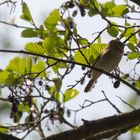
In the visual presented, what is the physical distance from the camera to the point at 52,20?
248 centimetres

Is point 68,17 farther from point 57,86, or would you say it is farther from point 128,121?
point 128,121

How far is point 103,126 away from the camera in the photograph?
208 centimetres

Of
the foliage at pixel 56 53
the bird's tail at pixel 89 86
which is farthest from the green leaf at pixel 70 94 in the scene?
the bird's tail at pixel 89 86

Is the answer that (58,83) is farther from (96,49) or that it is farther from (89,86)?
(89,86)

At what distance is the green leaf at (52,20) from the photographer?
247 centimetres

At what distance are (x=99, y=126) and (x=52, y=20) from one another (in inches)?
29.4

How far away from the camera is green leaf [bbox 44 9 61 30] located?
8.10 ft

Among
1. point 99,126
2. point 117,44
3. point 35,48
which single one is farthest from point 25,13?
point 117,44

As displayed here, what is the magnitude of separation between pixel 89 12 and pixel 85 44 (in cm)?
21

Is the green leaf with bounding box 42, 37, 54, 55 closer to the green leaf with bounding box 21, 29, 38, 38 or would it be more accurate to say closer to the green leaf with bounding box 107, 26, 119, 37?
the green leaf with bounding box 21, 29, 38, 38

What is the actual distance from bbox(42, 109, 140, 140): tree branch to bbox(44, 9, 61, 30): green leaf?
2.28 feet

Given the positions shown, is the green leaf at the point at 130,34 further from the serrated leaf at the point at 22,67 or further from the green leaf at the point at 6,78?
the green leaf at the point at 6,78

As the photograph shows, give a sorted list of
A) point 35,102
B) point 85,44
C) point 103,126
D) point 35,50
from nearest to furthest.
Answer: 1. point 103,126
2. point 35,50
3. point 85,44
4. point 35,102

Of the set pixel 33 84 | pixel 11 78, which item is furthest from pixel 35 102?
pixel 11 78
